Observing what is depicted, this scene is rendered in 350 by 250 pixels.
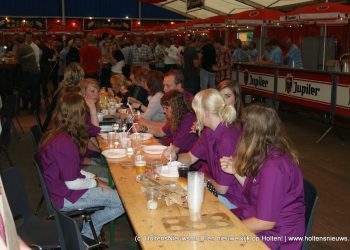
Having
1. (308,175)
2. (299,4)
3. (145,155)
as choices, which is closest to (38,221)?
(145,155)

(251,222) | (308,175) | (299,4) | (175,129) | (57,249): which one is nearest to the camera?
(251,222)

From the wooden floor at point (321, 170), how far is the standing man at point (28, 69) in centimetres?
90

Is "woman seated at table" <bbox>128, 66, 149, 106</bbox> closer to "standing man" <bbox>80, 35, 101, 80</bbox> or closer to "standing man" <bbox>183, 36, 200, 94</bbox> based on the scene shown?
"standing man" <bbox>80, 35, 101, 80</bbox>

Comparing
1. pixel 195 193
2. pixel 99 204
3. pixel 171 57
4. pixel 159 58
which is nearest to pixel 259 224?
pixel 195 193

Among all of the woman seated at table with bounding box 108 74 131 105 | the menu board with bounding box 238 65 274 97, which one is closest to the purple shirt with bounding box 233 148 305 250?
the woman seated at table with bounding box 108 74 131 105

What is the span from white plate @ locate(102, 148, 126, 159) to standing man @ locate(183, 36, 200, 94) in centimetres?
889

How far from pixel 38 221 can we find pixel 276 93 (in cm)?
748

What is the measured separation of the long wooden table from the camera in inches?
78.6

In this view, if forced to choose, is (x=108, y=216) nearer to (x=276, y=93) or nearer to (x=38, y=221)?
(x=38, y=221)

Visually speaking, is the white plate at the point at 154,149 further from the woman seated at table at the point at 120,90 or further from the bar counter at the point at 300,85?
the bar counter at the point at 300,85

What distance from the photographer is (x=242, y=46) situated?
1470 centimetres

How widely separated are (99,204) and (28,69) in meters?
8.08

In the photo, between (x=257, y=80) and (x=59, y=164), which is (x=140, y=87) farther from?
(x=257, y=80)

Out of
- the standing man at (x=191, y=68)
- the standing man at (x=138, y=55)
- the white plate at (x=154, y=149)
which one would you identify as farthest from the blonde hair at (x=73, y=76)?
the standing man at (x=138, y=55)
